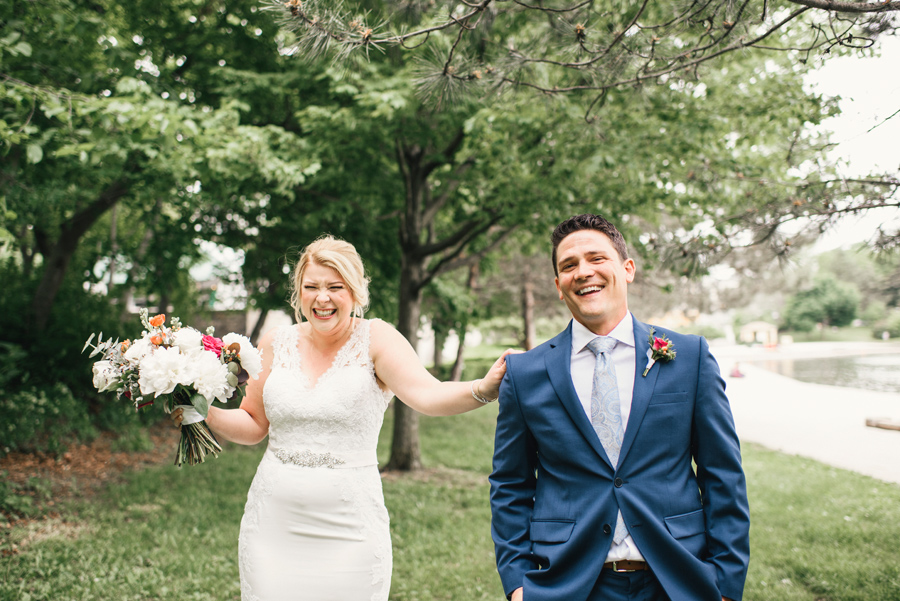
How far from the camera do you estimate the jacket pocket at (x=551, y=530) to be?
215 centimetres

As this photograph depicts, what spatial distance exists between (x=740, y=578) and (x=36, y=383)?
12.1 m

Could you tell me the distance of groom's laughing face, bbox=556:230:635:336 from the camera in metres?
2.28

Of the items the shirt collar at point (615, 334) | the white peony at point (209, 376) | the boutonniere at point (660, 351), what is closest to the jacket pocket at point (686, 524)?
the boutonniere at point (660, 351)

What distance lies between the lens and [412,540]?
6.32 m

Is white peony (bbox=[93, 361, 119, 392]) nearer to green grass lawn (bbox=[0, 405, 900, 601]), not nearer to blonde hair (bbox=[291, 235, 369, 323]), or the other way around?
blonde hair (bbox=[291, 235, 369, 323])

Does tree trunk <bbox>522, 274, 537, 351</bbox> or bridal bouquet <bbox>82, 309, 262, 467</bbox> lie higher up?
tree trunk <bbox>522, 274, 537, 351</bbox>

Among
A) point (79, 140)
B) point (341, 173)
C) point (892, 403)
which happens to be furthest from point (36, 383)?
point (892, 403)

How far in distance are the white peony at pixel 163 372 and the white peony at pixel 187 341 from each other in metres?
0.07

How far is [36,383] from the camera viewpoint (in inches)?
419

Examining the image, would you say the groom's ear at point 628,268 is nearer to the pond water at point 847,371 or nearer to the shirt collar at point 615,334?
the shirt collar at point 615,334

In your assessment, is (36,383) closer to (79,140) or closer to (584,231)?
(79,140)

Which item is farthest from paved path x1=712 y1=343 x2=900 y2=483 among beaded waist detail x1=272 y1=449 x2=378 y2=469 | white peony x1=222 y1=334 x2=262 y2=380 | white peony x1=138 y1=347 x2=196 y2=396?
white peony x1=138 y1=347 x2=196 y2=396

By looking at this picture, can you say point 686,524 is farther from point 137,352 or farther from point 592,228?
point 137,352

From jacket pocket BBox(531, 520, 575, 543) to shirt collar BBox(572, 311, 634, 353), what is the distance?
0.65 meters
